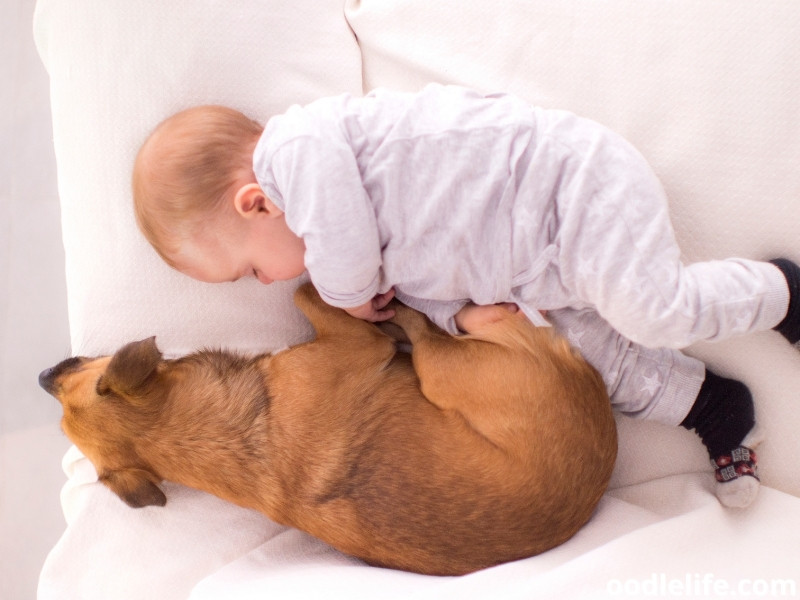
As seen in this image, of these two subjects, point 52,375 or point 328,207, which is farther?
point 52,375

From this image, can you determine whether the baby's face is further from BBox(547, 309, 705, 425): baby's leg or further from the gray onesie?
BBox(547, 309, 705, 425): baby's leg

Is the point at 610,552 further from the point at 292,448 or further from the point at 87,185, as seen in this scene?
the point at 87,185

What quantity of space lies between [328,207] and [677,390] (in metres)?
1.05

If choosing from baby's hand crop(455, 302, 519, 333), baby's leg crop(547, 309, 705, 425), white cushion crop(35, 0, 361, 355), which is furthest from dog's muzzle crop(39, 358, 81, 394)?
baby's leg crop(547, 309, 705, 425)

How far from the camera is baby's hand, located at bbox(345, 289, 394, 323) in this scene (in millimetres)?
1800

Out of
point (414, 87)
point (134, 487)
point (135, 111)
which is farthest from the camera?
point (414, 87)

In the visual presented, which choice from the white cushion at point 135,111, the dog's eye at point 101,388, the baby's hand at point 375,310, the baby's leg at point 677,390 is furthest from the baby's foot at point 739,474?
the dog's eye at point 101,388

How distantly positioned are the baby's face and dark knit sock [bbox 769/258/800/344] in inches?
47.4

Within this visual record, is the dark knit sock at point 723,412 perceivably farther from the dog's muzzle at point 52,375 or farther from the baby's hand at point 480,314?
the dog's muzzle at point 52,375

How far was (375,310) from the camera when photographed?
6.18 feet

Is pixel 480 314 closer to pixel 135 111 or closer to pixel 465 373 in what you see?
pixel 465 373

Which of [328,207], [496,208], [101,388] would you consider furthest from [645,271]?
[101,388]

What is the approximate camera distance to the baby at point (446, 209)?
145 centimetres

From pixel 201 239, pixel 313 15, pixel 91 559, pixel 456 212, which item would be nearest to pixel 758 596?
pixel 456 212
